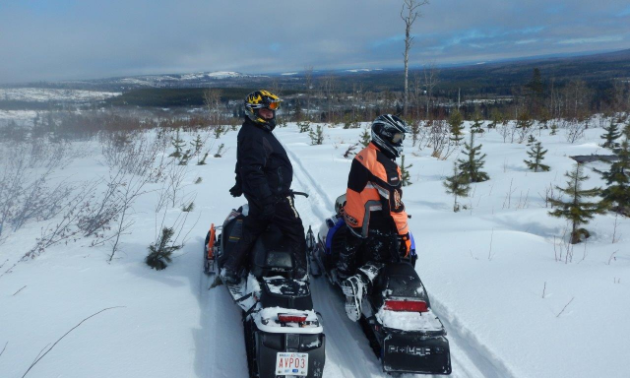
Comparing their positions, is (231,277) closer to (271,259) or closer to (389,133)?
(271,259)

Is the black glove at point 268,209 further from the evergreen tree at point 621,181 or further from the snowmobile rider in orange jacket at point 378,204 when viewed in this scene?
the evergreen tree at point 621,181

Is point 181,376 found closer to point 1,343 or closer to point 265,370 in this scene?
point 265,370

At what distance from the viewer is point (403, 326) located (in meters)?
3.32

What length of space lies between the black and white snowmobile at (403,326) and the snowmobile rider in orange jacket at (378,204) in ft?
0.76

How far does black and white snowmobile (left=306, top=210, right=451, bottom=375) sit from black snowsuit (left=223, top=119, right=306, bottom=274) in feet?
2.86

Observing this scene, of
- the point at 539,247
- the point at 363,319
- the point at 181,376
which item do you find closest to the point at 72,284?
the point at 181,376

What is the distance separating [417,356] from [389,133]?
2.11 m

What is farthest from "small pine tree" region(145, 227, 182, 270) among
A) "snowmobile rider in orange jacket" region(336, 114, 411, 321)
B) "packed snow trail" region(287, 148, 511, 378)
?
"snowmobile rider in orange jacket" region(336, 114, 411, 321)

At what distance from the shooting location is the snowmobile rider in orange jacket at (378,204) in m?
4.08

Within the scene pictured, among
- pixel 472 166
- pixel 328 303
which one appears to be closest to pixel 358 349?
pixel 328 303

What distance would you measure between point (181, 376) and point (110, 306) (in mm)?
1319

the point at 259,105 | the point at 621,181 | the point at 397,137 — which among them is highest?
the point at 259,105

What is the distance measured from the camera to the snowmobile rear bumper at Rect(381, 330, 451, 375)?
3.20 meters

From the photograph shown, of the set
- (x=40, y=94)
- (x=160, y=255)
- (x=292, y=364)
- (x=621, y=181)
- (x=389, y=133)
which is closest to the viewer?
(x=292, y=364)
